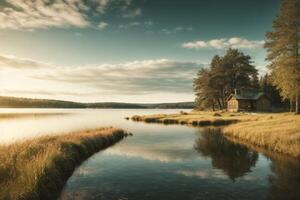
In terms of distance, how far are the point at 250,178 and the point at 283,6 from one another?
43.8 m

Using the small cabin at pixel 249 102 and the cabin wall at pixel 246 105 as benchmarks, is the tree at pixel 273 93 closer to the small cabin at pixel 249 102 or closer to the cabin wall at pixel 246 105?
the small cabin at pixel 249 102

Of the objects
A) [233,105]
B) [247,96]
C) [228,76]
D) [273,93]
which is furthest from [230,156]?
[273,93]

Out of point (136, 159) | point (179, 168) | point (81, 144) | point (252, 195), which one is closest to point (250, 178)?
point (252, 195)

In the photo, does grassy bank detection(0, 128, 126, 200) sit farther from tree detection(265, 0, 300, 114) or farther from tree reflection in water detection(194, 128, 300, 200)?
tree detection(265, 0, 300, 114)

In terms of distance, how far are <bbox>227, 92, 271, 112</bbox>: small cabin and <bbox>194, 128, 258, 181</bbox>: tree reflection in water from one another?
2055 inches

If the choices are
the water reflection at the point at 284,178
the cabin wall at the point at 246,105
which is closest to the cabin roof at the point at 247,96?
the cabin wall at the point at 246,105

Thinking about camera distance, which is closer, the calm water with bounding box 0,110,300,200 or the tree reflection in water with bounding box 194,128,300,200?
the calm water with bounding box 0,110,300,200

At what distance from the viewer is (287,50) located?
5006 centimetres

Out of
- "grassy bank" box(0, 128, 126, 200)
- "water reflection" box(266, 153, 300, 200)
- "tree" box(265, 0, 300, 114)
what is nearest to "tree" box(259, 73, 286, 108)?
"tree" box(265, 0, 300, 114)

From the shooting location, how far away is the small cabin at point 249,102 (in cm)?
8125

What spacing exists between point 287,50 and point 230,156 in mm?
34316

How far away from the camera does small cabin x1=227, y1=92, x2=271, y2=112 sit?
267ft

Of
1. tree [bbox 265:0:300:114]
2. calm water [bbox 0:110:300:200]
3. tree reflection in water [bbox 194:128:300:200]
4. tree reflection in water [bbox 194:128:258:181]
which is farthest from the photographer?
tree [bbox 265:0:300:114]

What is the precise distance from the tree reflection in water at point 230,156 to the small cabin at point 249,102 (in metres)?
52.2
